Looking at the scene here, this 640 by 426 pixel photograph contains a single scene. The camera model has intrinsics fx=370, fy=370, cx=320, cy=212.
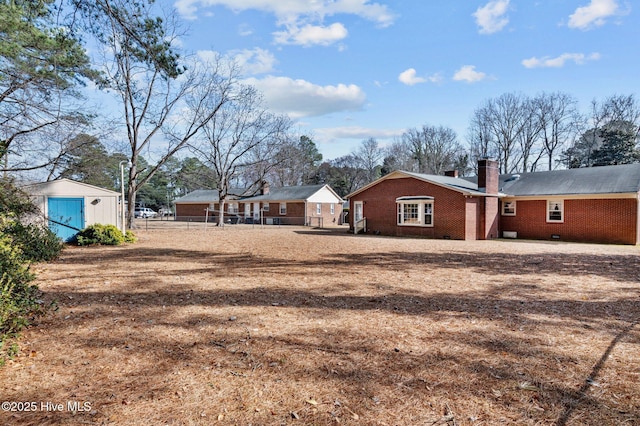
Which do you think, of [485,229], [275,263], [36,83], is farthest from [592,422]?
[485,229]

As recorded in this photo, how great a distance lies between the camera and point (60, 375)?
3.61 m

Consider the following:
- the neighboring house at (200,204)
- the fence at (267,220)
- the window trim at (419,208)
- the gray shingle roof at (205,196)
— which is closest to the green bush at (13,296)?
the window trim at (419,208)

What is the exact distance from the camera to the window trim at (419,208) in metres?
21.7

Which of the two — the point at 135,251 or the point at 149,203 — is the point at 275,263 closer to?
the point at 135,251

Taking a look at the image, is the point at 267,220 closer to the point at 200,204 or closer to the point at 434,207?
the point at 200,204

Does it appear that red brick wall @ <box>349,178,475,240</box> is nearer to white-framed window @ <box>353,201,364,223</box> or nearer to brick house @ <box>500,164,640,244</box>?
white-framed window @ <box>353,201,364,223</box>

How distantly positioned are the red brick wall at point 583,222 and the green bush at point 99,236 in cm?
2122

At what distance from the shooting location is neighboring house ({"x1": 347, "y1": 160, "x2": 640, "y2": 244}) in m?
18.6

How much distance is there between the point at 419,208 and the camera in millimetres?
22094

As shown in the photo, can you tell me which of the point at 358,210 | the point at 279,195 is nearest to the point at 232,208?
the point at 279,195

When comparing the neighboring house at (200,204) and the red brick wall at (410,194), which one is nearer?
the red brick wall at (410,194)

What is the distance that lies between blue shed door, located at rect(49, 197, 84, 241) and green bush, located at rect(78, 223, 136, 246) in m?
0.75

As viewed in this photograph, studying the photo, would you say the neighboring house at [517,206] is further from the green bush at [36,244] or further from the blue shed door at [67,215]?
the green bush at [36,244]

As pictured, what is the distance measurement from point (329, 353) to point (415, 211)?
62.6ft
